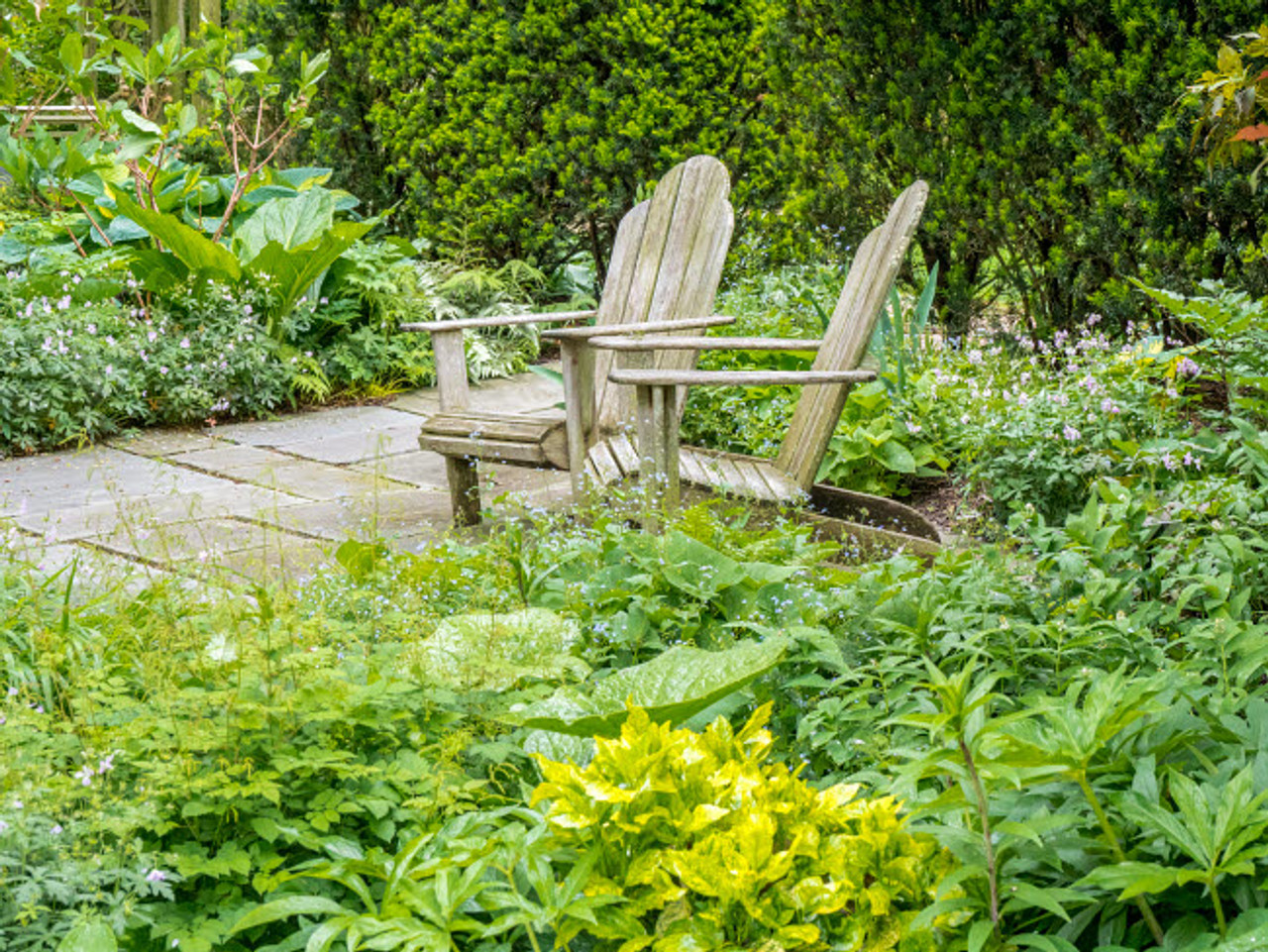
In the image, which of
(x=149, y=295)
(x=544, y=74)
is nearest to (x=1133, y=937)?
(x=149, y=295)

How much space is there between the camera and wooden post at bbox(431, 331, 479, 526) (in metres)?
4.89

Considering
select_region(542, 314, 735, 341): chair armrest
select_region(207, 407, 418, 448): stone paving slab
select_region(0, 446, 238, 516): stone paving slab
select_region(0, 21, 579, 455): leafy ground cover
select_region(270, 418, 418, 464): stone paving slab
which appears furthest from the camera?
select_region(207, 407, 418, 448): stone paving slab

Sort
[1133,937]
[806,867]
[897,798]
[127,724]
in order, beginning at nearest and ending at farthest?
[1133,937], [806,867], [897,798], [127,724]

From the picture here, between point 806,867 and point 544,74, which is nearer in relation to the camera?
point 806,867

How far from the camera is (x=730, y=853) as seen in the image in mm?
1767

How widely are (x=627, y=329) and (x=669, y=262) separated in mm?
1056

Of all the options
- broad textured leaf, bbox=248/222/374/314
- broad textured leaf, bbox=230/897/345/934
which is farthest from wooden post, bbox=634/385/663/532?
broad textured leaf, bbox=248/222/374/314

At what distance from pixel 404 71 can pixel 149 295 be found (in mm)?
2427

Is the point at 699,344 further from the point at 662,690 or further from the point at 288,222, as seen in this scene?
the point at 288,222

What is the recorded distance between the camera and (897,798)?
195 centimetres

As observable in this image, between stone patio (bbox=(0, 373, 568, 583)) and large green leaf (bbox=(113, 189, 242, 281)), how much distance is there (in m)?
0.82

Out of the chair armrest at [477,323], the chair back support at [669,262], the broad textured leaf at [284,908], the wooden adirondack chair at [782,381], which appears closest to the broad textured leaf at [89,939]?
the broad textured leaf at [284,908]

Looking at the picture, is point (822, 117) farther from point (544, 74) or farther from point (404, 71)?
point (404, 71)

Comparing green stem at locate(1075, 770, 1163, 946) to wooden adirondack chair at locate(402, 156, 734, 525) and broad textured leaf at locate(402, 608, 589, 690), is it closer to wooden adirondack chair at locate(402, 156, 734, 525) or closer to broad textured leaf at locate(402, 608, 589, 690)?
broad textured leaf at locate(402, 608, 589, 690)
